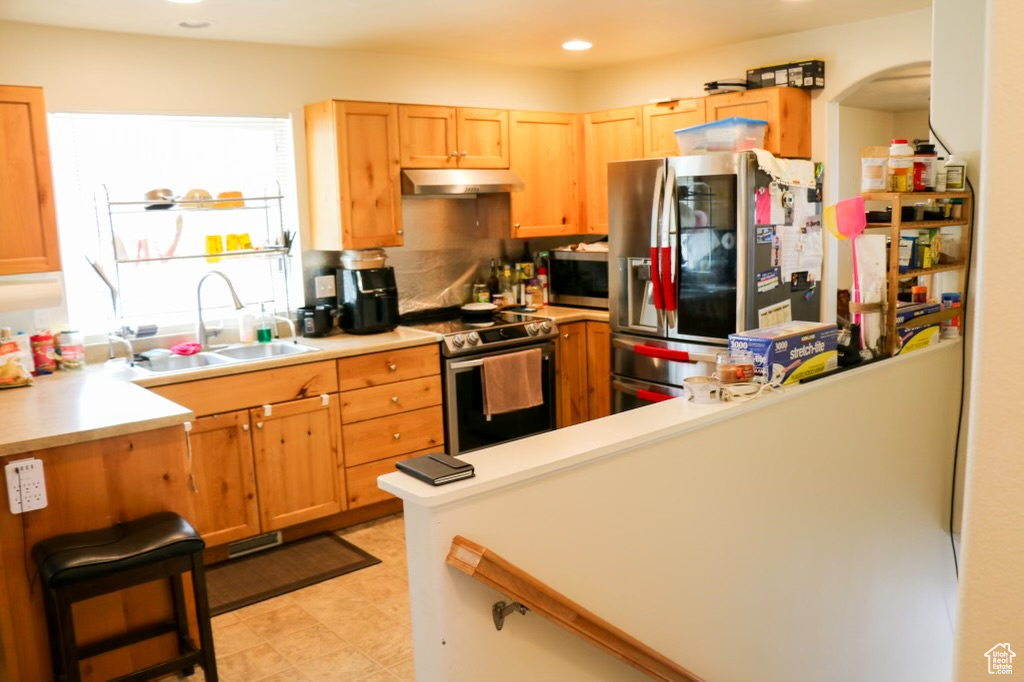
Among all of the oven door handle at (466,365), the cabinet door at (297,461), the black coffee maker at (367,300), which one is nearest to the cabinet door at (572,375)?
the oven door handle at (466,365)

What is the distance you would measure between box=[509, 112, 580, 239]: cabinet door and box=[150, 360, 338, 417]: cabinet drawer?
1724mm

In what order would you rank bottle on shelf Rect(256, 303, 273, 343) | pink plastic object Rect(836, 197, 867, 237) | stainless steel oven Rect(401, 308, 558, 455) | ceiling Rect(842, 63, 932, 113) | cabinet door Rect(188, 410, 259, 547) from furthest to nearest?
ceiling Rect(842, 63, 932, 113), stainless steel oven Rect(401, 308, 558, 455), bottle on shelf Rect(256, 303, 273, 343), cabinet door Rect(188, 410, 259, 547), pink plastic object Rect(836, 197, 867, 237)

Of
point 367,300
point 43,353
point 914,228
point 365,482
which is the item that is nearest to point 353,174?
point 367,300

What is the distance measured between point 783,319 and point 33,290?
3581 millimetres

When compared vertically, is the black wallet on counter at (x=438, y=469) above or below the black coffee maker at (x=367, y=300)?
below

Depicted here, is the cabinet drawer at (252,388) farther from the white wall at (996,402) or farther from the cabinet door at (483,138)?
the white wall at (996,402)

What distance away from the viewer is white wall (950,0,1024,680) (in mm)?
822

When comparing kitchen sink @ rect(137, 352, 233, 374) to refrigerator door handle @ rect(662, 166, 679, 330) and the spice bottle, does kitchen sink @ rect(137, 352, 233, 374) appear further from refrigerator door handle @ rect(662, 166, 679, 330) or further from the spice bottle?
refrigerator door handle @ rect(662, 166, 679, 330)

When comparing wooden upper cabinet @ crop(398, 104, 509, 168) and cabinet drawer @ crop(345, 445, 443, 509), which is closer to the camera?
cabinet drawer @ crop(345, 445, 443, 509)

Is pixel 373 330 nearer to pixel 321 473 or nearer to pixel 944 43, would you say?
pixel 321 473

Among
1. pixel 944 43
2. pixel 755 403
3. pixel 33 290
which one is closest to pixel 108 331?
pixel 33 290

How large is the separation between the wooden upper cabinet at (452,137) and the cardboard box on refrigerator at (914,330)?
265 centimetres

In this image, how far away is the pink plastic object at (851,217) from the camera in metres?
2.99

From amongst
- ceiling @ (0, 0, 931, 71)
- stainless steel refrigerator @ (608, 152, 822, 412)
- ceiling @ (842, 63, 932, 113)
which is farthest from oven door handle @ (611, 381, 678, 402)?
ceiling @ (842, 63, 932, 113)
